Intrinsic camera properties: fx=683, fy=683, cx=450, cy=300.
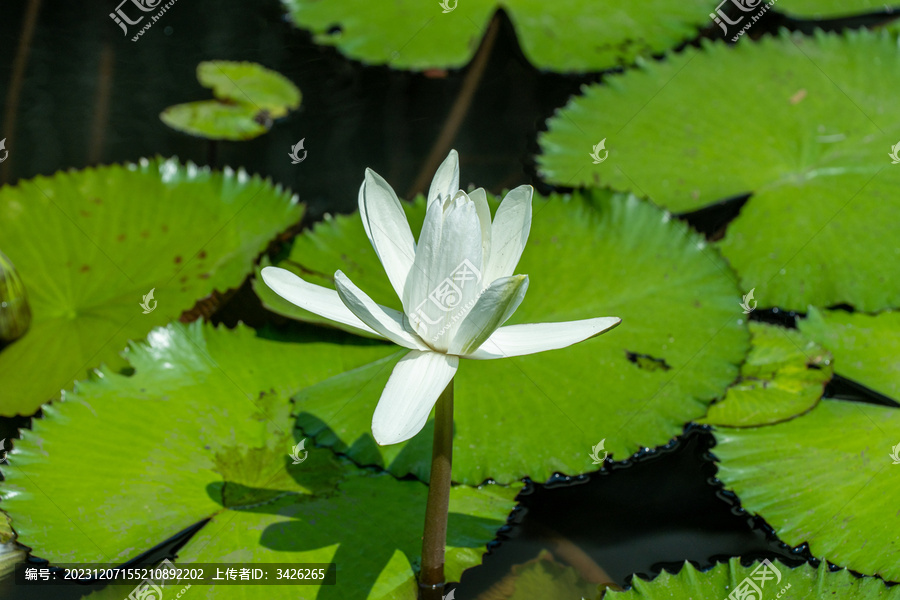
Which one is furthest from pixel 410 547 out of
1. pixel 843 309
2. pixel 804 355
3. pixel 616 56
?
pixel 616 56

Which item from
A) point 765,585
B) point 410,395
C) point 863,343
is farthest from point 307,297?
point 863,343

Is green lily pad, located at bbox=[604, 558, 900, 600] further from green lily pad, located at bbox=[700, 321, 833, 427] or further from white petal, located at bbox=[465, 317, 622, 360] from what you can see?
white petal, located at bbox=[465, 317, 622, 360]

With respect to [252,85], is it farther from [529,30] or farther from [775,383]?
[775,383]

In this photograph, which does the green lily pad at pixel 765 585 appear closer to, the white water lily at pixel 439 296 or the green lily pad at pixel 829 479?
the green lily pad at pixel 829 479

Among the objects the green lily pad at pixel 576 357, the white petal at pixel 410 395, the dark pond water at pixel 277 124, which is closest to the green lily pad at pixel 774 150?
the dark pond water at pixel 277 124

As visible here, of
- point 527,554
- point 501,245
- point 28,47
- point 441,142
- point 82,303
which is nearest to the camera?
point 501,245

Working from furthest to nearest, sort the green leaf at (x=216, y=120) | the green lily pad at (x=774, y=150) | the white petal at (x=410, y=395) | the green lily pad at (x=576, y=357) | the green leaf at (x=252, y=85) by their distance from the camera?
the green leaf at (x=252, y=85) → the green leaf at (x=216, y=120) → the green lily pad at (x=774, y=150) → the green lily pad at (x=576, y=357) → the white petal at (x=410, y=395)

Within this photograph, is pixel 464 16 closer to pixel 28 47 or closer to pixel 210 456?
pixel 28 47
